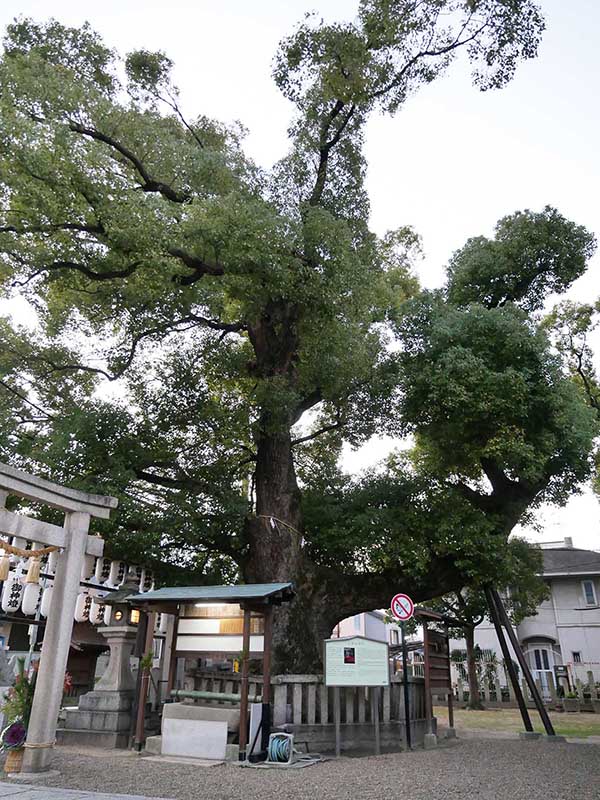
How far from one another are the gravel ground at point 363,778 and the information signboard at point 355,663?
3.47 feet

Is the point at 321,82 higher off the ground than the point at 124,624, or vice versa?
the point at 321,82

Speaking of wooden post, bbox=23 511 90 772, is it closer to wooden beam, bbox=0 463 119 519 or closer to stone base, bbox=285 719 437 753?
wooden beam, bbox=0 463 119 519

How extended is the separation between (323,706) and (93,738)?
13.0 feet

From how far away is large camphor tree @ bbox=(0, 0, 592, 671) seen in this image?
1048 centimetres

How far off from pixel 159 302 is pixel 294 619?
25.3 ft

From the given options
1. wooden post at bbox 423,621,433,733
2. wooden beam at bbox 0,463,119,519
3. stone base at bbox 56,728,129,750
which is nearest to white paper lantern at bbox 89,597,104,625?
stone base at bbox 56,728,129,750

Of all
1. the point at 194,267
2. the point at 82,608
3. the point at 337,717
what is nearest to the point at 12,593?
the point at 82,608

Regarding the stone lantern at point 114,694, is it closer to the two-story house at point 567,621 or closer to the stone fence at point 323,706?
the stone fence at point 323,706

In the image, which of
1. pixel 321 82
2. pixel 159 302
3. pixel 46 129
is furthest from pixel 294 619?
pixel 321 82

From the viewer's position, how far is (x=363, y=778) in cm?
659

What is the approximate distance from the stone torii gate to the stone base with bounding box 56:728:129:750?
286 centimetres

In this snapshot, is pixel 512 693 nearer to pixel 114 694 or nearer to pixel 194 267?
pixel 114 694

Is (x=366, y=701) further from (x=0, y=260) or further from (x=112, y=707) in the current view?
(x=0, y=260)

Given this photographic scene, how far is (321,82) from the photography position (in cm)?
1300
